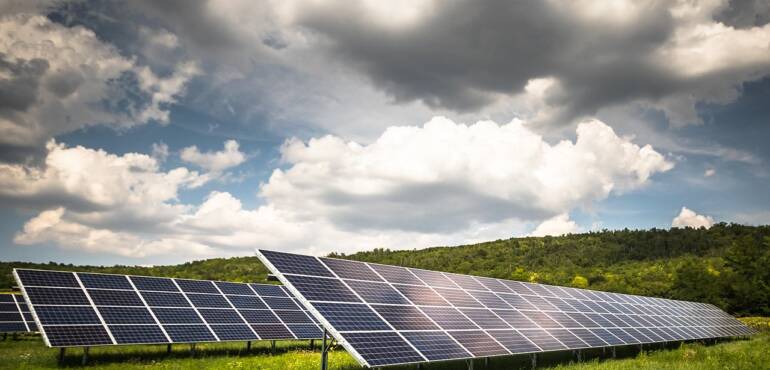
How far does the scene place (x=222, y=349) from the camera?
29875mm

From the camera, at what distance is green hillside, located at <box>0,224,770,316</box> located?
74750mm

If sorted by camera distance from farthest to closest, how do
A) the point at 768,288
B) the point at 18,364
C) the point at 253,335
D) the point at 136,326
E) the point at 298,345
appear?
1. the point at 768,288
2. the point at 298,345
3. the point at 253,335
4. the point at 136,326
5. the point at 18,364

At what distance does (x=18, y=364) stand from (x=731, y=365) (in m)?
33.7

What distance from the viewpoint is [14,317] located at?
3688 cm

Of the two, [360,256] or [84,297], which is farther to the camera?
[360,256]

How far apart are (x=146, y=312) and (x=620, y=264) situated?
5740 inches

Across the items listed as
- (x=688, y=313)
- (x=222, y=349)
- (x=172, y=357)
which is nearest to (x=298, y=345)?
(x=222, y=349)

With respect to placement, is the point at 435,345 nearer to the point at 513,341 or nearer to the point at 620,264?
the point at 513,341

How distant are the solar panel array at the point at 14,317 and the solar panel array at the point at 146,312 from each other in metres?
12.8

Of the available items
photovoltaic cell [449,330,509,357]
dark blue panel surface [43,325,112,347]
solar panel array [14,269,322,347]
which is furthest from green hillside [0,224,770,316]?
dark blue panel surface [43,325,112,347]

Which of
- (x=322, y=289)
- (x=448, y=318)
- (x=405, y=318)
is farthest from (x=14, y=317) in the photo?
(x=448, y=318)

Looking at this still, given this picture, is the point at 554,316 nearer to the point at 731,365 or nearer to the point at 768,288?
the point at 731,365

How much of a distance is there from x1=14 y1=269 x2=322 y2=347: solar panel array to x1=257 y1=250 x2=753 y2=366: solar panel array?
9806 mm

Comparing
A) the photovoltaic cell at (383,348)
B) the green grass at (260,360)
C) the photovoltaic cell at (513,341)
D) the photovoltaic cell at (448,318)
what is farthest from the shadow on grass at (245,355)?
the photovoltaic cell at (383,348)
